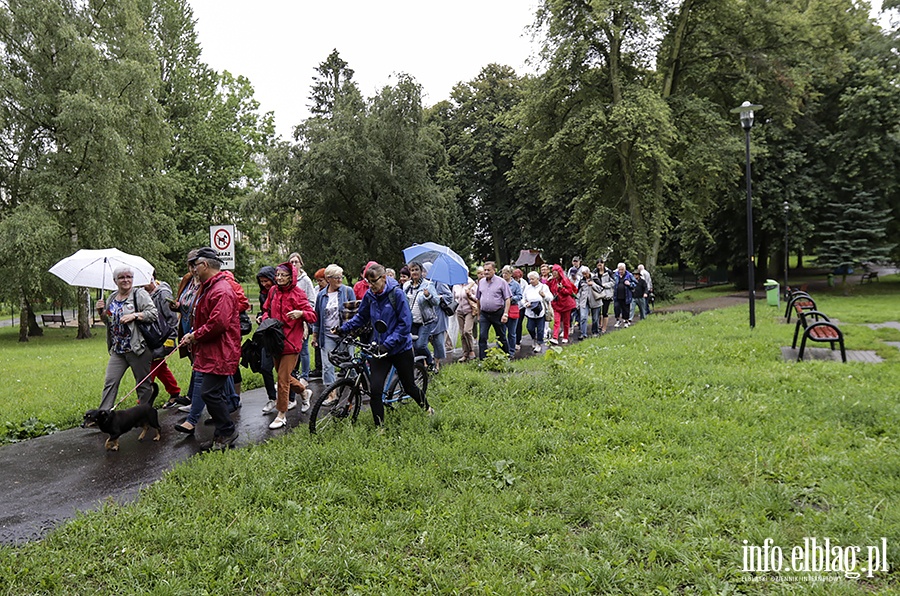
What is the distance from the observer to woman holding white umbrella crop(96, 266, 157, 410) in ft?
21.1

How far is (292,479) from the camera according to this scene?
509 centimetres

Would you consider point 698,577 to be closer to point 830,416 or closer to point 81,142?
point 830,416

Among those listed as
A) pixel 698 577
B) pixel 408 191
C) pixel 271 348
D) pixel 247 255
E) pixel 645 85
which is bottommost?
pixel 698 577

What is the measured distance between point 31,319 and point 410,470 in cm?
2698

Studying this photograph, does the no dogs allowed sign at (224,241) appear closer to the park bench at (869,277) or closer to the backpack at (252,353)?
the backpack at (252,353)

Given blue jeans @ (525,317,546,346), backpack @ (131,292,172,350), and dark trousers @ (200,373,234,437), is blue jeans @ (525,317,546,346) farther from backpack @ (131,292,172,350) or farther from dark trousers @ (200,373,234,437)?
dark trousers @ (200,373,234,437)

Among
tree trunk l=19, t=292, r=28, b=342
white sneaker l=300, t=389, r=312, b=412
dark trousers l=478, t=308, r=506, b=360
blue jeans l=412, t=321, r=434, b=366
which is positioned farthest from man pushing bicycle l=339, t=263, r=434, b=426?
tree trunk l=19, t=292, r=28, b=342

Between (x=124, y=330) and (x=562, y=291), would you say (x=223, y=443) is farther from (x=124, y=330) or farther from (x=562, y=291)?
(x=562, y=291)

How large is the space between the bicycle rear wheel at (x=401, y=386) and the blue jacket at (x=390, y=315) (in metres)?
0.68

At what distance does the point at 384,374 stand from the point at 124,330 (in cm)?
292

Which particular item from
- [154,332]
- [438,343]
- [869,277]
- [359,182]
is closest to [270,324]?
[154,332]

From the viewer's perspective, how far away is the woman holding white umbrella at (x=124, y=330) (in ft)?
21.1

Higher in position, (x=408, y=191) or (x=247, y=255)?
(x=408, y=191)

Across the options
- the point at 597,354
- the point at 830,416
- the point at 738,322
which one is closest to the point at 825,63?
the point at 738,322
